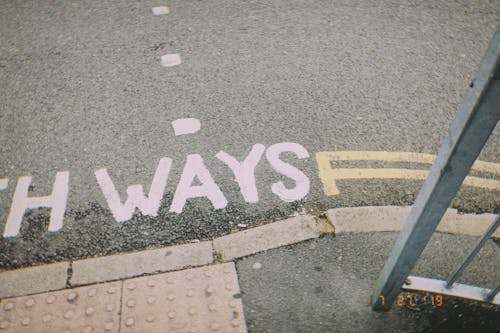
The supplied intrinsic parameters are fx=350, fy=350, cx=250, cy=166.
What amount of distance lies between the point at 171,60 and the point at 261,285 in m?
3.34

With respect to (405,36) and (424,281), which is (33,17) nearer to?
(405,36)

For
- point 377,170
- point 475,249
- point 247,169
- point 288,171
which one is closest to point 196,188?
point 247,169

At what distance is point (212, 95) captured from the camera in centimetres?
420

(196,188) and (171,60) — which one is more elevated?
(171,60)

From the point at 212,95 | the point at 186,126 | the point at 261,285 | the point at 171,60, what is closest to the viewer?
the point at 261,285

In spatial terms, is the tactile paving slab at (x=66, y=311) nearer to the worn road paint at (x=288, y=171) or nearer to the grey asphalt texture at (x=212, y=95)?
the grey asphalt texture at (x=212, y=95)

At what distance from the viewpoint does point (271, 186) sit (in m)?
3.24

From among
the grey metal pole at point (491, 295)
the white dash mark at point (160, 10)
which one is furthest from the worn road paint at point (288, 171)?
the white dash mark at point (160, 10)

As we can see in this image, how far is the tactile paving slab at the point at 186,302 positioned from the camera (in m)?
2.38

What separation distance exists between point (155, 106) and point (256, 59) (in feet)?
5.03

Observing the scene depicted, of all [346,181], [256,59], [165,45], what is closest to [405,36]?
[256,59]

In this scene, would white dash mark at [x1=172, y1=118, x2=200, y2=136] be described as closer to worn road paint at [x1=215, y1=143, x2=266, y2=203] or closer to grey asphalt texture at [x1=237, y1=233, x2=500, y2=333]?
worn road paint at [x1=215, y1=143, x2=266, y2=203]

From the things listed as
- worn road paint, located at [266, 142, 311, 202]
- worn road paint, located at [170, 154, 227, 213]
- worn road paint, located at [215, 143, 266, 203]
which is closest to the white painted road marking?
worn road paint, located at [170, 154, 227, 213]

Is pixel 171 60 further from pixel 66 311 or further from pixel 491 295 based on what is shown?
pixel 491 295
